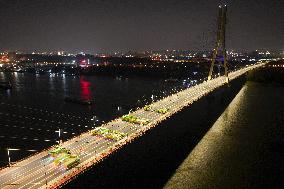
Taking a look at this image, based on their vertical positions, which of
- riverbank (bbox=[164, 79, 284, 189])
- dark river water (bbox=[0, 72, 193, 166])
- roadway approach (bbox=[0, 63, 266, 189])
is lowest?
riverbank (bbox=[164, 79, 284, 189])

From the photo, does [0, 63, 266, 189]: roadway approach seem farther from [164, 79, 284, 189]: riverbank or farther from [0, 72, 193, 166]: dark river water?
[0, 72, 193, 166]: dark river water

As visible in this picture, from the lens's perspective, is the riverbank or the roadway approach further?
the riverbank

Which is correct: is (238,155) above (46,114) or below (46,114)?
below

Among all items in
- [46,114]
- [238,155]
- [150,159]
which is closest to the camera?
[150,159]

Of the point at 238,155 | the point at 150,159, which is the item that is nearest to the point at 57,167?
the point at 150,159

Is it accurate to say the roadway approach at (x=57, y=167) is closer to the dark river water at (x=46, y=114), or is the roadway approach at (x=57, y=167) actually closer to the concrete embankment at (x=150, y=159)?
the concrete embankment at (x=150, y=159)

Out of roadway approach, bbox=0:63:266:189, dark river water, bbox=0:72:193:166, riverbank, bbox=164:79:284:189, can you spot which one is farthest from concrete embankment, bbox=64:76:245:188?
dark river water, bbox=0:72:193:166

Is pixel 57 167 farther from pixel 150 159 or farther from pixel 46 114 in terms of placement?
pixel 46 114

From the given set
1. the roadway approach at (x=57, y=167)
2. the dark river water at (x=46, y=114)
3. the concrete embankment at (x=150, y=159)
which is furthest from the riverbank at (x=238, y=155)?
the dark river water at (x=46, y=114)

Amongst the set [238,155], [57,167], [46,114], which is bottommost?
[238,155]
